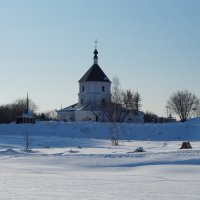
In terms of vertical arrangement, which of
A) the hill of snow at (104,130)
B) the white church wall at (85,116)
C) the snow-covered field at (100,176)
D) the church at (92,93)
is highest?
the church at (92,93)

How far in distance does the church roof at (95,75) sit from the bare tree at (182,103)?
26303 millimetres

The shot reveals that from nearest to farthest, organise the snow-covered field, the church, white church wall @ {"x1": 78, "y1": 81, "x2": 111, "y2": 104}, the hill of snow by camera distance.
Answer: the snow-covered field, the hill of snow, the church, white church wall @ {"x1": 78, "y1": 81, "x2": 111, "y2": 104}

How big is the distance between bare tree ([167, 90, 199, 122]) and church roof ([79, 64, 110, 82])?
86.3 ft

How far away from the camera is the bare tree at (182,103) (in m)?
102

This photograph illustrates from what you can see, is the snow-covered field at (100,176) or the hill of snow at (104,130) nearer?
the snow-covered field at (100,176)

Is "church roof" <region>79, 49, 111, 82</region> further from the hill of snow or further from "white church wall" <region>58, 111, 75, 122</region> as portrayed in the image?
the hill of snow

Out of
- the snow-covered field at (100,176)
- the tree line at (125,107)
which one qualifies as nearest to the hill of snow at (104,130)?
the tree line at (125,107)

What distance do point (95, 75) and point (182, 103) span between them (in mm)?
28273

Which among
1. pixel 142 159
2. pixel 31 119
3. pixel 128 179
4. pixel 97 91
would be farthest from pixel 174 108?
pixel 128 179

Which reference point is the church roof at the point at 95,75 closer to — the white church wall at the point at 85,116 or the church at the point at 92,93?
the church at the point at 92,93

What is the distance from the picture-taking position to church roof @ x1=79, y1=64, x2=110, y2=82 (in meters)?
80.3

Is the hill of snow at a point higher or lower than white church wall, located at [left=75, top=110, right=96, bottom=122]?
lower

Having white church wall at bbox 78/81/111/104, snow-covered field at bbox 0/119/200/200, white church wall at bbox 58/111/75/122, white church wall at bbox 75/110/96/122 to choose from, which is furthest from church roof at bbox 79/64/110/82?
snow-covered field at bbox 0/119/200/200

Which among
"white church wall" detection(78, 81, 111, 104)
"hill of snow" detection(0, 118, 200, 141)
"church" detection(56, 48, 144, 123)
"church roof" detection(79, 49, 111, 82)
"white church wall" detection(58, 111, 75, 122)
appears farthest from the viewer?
"white church wall" detection(58, 111, 75, 122)
